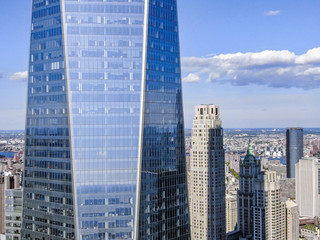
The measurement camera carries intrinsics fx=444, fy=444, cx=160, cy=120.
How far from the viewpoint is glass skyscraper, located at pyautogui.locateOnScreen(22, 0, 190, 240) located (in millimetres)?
49688

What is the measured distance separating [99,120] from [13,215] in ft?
102

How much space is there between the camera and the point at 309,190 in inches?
7677

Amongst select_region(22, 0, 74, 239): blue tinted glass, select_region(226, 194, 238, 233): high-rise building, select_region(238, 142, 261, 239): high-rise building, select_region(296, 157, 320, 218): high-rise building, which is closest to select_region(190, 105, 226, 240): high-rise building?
select_region(238, 142, 261, 239): high-rise building

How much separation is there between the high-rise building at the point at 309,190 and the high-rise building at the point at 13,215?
150513mm

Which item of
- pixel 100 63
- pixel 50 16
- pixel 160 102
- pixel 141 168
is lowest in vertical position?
pixel 141 168

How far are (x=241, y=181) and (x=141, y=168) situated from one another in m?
82.7

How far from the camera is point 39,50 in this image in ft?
175

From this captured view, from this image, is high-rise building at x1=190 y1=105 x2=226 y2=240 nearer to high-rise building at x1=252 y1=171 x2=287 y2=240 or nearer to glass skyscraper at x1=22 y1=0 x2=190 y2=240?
high-rise building at x1=252 y1=171 x2=287 y2=240

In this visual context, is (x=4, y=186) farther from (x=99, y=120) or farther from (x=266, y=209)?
(x=99, y=120)

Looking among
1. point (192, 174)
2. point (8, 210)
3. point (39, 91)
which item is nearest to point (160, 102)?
point (39, 91)

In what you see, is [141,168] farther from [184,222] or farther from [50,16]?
[50,16]

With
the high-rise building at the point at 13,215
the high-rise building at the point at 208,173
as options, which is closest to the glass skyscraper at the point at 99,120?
the high-rise building at the point at 13,215

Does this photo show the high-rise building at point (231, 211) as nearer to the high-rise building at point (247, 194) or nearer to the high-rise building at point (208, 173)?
the high-rise building at point (247, 194)

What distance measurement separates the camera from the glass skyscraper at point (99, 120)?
49.7 m
